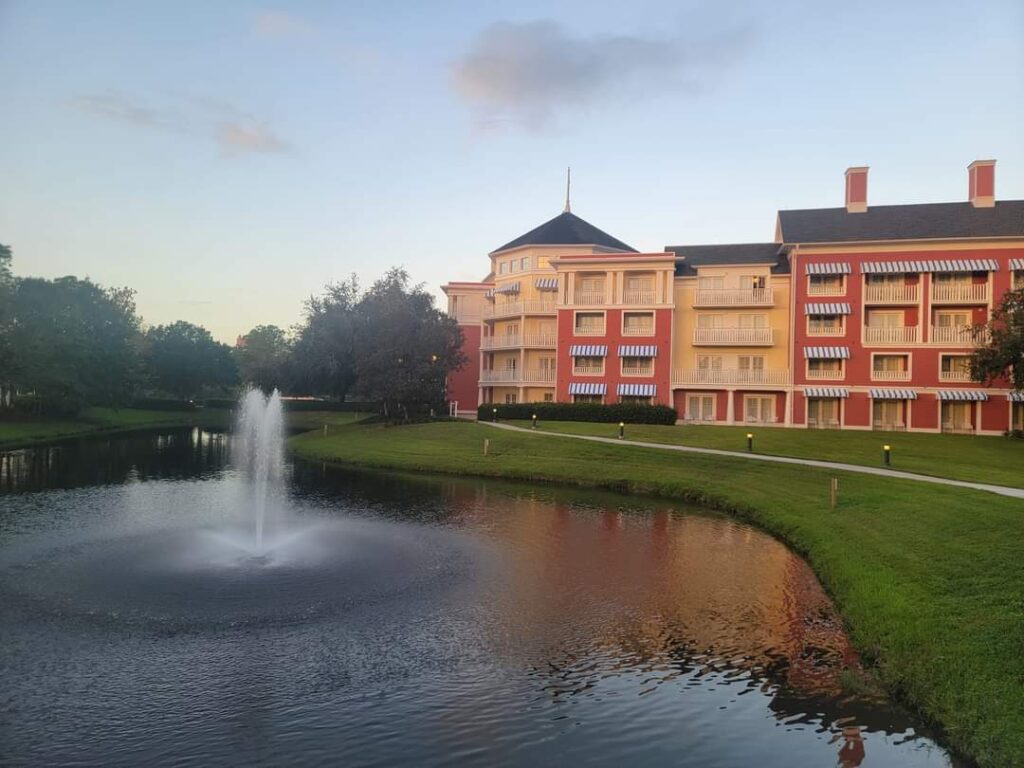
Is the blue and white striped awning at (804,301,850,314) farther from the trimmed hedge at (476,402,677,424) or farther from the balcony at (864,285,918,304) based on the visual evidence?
the trimmed hedge at (476,402,677,424)

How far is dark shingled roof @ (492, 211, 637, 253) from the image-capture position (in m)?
57.1

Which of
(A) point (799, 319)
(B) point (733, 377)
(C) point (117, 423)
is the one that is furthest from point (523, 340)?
(C) point (117, 423)

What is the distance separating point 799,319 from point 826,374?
4147 mm

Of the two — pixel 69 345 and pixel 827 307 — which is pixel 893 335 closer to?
pixel 827 307

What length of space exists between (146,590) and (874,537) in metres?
17.6

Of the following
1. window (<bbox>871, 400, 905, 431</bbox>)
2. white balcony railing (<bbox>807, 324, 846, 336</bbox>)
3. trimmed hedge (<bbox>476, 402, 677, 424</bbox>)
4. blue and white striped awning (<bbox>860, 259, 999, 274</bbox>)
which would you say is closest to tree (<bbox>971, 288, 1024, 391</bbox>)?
blue and white striped awning (<bbox>860, 259, 999, 274</bbox>)

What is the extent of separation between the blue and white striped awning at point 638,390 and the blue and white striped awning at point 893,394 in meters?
14.3

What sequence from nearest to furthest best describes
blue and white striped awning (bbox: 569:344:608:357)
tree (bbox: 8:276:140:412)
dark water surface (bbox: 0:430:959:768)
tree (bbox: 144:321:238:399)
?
dark water surface (bbox: 0:430:959:768) < blue and white striped awning (bbox: 569:344:608:357) < tree (bbox: 8:276:140:412) < tree (bbox: 144:321:238:399)

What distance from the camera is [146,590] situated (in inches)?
572

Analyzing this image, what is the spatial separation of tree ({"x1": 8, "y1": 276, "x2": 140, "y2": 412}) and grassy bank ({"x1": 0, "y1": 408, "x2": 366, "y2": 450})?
2.21 meters

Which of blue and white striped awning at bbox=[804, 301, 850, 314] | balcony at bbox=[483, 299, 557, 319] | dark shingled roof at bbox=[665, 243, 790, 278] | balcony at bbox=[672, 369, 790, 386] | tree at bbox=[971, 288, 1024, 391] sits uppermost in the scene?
dark shingled roof at bbox=[665, 243, 790, 278]

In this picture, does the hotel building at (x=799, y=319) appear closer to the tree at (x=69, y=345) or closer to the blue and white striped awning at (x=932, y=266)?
the blue and white striped awning at (x=932, y=266)

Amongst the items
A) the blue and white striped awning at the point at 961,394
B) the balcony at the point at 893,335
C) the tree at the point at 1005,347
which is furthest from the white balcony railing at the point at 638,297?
the tree at the point at 1005,347

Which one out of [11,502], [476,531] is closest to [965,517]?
[476,531]
